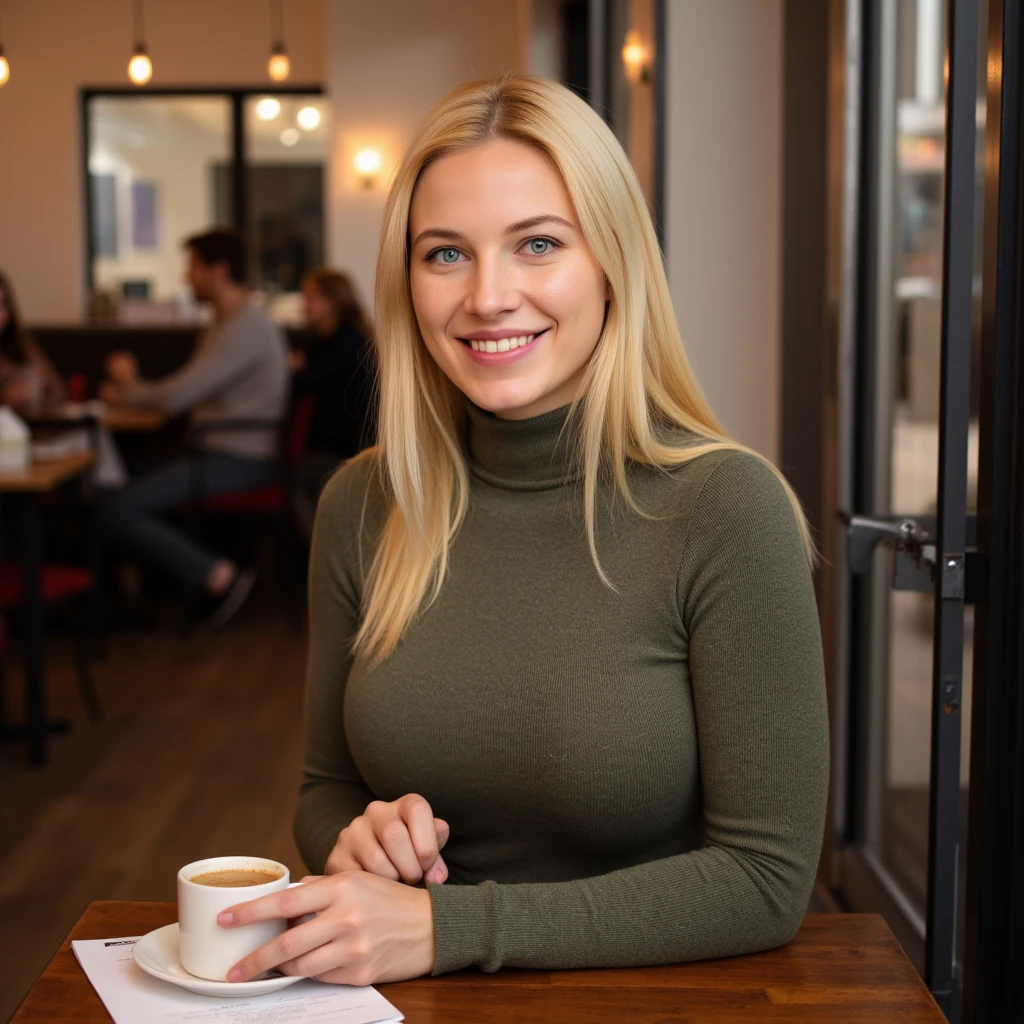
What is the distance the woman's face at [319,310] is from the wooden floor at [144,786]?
163 cm

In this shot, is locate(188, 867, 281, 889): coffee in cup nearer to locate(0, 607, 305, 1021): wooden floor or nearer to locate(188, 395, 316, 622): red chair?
locate(0, 607, 305, 1021): wooden floor

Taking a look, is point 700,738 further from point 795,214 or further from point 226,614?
point 226,614

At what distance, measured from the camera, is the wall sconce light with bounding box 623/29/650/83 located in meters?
3.16

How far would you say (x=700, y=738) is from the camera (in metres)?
1.23

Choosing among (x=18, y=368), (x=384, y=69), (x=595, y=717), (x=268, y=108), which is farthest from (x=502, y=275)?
(x=268, y=108)

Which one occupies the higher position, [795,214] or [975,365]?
[795,214]

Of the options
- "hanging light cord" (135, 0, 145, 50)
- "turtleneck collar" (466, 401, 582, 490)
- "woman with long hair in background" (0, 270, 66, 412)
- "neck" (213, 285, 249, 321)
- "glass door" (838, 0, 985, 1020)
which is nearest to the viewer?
"turtleneck collar" (466, 401, 582, 490)

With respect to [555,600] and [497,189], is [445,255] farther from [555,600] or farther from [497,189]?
[555,600]

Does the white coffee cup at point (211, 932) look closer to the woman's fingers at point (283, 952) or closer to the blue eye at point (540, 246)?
the woman's fingers at point (283, 952)

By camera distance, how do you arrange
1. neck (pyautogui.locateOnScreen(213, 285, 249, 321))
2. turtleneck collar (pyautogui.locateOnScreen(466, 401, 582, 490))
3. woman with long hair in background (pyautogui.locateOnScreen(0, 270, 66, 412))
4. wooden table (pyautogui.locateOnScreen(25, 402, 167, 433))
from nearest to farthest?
turtleneck collar (pyautogui.locateOnScreen(466, 401, 582, 490)) < wooden table (pyautogui.locateOnScreen(25, 402, 167, 433)) < woman with long hair in background (pyautogui.locateOnScreen(0, 270, 66, 412)) < neck (pyautogui.locateOnScreen(213, 285, 249, 321))

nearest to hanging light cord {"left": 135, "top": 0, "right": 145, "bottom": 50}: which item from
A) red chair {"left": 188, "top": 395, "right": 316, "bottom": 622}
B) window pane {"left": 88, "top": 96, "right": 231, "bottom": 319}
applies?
window pane {"left": 88, "top": 96, "right": 231, "bottom": 319}

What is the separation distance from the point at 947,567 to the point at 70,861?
258cm

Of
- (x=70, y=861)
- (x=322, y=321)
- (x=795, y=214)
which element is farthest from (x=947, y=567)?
(x=322, y=321)

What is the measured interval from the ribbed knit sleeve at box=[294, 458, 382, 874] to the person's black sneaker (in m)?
4.55
